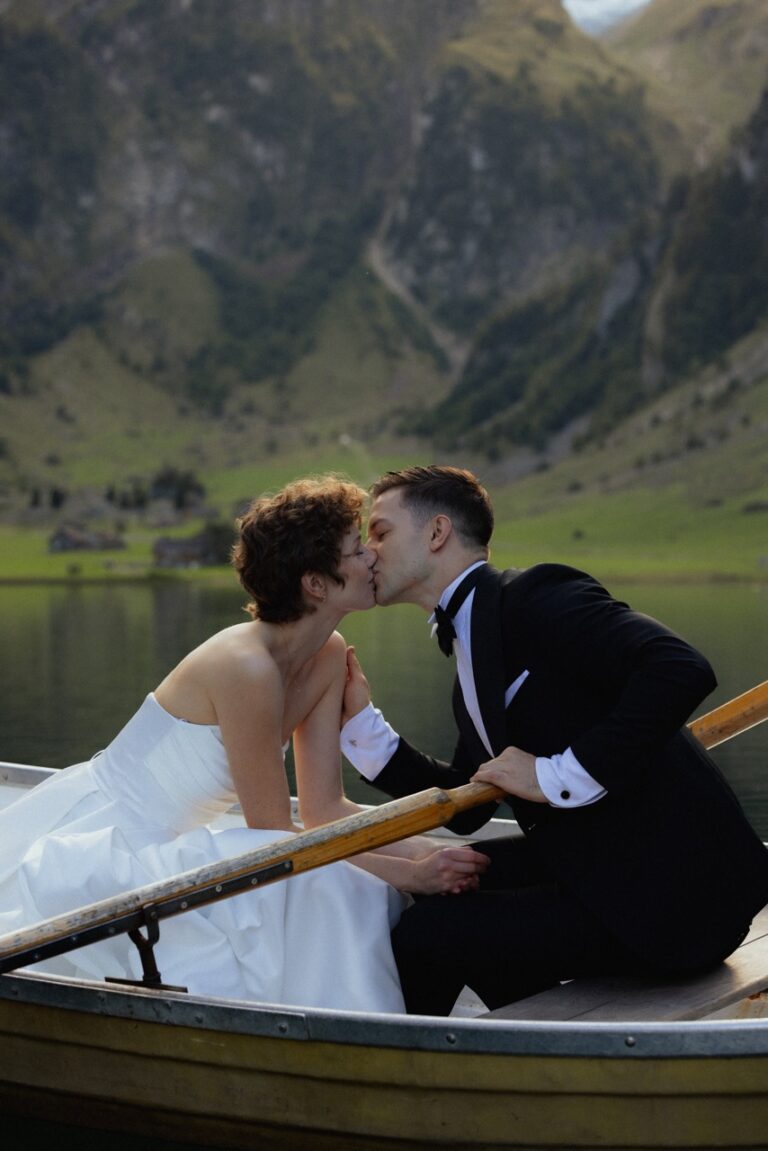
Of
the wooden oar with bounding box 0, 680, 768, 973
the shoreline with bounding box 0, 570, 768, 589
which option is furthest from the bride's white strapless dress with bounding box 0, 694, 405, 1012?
the shoreline with bounding box 0, 570, 768, 589

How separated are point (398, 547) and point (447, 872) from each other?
1.40 metres

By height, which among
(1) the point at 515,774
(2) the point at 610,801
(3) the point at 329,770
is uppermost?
(1) the point at 515,774

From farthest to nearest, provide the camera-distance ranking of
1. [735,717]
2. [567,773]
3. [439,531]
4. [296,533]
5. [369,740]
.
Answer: [735,717]
[369,740]
[296,533]
[439,531]
[567,773]

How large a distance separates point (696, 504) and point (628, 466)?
2225cm

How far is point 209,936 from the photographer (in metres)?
6.39

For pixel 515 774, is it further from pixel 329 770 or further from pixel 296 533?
pixel 329 770

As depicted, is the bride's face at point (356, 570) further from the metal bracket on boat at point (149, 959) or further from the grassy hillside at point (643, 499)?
the grassy hillside at point (643, 499)

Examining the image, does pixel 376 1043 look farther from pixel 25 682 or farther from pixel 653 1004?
pixel 25 682

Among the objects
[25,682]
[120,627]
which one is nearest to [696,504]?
[120,627]

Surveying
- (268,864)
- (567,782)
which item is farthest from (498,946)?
(268,864)

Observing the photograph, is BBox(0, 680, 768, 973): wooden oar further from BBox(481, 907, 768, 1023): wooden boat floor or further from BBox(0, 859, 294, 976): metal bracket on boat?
BBox(481, 907, 768, 1023): wooden boat floor

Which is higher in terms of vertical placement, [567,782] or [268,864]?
[567,782]

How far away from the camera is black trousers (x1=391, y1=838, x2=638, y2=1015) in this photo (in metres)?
6.13

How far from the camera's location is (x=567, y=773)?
5.69 meters
